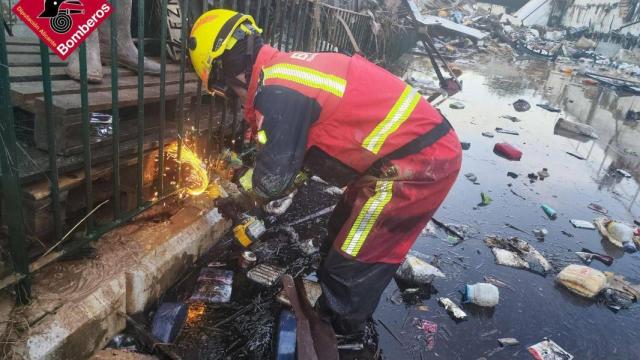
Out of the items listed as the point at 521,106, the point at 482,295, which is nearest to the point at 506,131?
the point at 521,106

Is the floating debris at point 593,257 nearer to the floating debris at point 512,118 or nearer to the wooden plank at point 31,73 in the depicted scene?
the wooden plank at point 31,73

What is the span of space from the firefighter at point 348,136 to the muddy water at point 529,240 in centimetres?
73

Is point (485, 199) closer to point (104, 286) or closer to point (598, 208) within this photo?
point (598, 208)

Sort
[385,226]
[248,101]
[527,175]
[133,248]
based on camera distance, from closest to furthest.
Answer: [385,226] < [248,101] < [133,248] < [527,175]

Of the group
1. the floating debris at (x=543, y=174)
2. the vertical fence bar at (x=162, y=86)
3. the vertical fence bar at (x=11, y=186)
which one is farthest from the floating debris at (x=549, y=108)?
the vertical fence bar at (x=11, y=186)

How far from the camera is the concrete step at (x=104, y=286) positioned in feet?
5.52

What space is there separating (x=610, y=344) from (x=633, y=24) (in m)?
28.8

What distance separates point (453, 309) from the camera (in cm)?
275

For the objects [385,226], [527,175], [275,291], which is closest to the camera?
[385,226]

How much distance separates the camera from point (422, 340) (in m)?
2.47

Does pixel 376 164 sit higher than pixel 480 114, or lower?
higher

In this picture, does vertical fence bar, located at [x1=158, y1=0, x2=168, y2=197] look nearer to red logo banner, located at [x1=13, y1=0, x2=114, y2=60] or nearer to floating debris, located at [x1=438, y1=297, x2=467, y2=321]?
red logo banner, located at [x1=13, y1=0, x2=114, y2=60]

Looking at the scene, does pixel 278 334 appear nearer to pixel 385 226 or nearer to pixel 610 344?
pixel 385 226

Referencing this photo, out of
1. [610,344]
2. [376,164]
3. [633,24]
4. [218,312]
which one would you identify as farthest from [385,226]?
[633,24]
